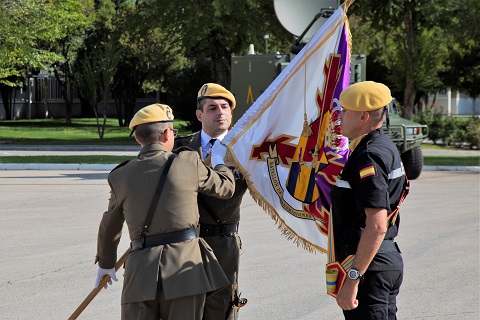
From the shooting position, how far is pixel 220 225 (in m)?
4.96

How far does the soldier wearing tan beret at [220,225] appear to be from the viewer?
4926 mm

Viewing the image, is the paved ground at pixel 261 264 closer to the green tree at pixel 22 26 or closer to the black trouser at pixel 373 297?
the black trouser at pixel 373 297

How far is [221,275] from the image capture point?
14.7 ft

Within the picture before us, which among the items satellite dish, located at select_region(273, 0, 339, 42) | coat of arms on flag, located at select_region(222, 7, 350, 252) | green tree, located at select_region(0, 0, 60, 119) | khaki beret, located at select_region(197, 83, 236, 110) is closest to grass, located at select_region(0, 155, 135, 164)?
green tree, located at select_region(0, 0, 60, 119)

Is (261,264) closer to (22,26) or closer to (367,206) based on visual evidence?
(367,206)

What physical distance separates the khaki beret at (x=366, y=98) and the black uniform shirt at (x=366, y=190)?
0.14 meters

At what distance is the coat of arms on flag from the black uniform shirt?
107 centimetres

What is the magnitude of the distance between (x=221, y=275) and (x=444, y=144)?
31.7 meters

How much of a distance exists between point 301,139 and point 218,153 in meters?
0.56

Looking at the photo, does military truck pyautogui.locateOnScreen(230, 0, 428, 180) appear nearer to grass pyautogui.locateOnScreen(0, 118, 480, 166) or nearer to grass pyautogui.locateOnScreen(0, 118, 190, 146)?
grass pyautogui.locateOnScreen(0, 118, 480, 166)

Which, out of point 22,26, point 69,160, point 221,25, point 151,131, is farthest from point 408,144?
point 22,26

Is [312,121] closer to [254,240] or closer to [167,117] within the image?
[167,117]

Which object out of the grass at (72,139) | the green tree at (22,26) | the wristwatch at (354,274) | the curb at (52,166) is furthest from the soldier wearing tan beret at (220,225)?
the green tree at (22,26)

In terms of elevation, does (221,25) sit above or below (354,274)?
→ above
